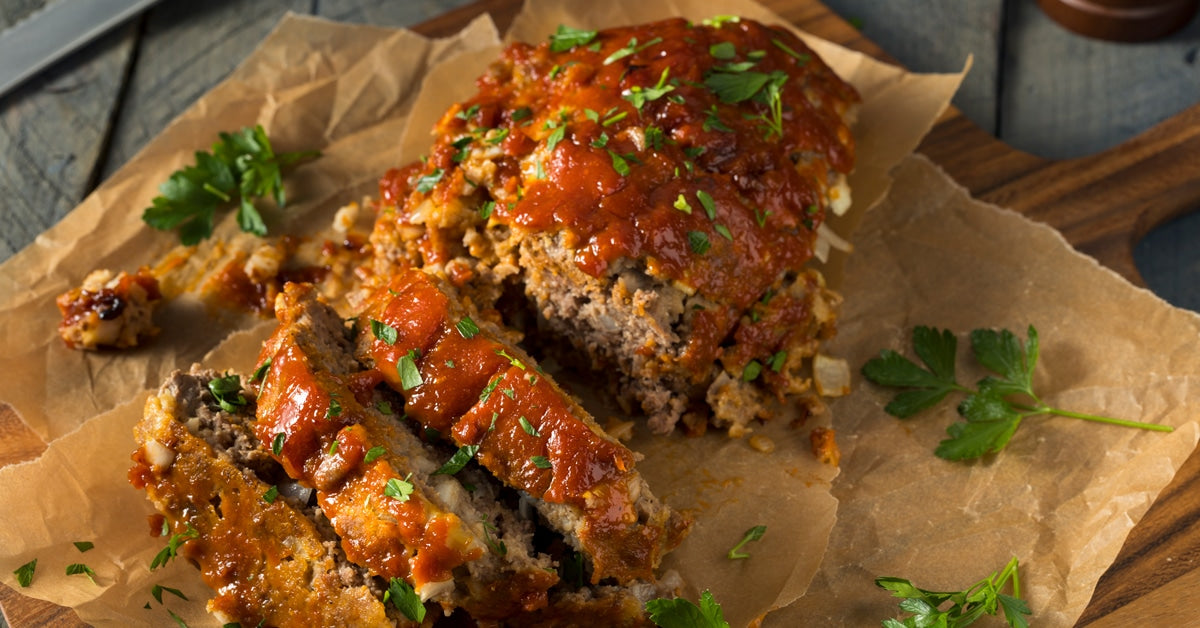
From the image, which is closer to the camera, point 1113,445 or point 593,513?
point 593,513

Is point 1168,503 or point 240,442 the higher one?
point 240,442

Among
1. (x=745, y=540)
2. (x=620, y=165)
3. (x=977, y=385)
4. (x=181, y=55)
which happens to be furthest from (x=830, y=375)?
(x=181, y=55)

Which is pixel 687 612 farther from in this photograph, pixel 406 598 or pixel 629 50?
pixel 629 50

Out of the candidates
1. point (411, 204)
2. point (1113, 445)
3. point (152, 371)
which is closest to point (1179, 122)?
point (1113, 445)

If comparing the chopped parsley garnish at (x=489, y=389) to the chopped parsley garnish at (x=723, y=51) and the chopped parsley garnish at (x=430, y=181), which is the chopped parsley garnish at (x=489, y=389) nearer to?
the chopped parsley garnish at (x=430, y=181)

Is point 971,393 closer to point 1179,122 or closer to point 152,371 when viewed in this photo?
point 1179,122

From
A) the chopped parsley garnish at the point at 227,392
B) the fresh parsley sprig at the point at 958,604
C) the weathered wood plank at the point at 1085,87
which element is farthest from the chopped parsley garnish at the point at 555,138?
the weathered wood plank at the point at 1085,87
